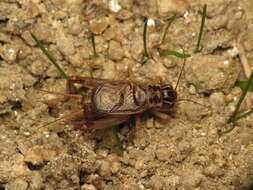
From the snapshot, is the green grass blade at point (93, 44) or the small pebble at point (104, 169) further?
the green grass blade at point (93, 44)

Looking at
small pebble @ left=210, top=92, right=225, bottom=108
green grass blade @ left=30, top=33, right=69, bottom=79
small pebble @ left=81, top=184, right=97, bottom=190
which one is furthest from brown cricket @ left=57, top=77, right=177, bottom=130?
small pebble @ left=81, top=184, right=97, bottom=190

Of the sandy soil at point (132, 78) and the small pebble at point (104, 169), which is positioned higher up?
the sandy soil at point (132, 78)

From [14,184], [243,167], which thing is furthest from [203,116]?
[14,184]

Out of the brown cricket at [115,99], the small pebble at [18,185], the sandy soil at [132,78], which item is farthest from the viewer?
the brown cricket at [115,99]

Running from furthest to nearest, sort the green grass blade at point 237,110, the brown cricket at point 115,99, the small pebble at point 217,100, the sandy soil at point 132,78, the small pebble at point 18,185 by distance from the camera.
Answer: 1. the small pebble at point 217,100
2. the brown cricket at point 115,99
3. the sandy soil at point 132,78
4. the green grass blade at point 237,110
5. the small pebble at point 18,185

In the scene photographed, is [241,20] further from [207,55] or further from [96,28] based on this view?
[96,28]

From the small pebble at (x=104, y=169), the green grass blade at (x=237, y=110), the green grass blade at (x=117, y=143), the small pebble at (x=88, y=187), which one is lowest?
the small pebble at (x=88, y=187)

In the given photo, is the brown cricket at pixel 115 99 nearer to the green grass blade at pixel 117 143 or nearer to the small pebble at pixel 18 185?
the green grass blade at pixel 117 143

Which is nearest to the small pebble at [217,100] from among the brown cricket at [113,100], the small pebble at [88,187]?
the brown cricket at [113,100]
